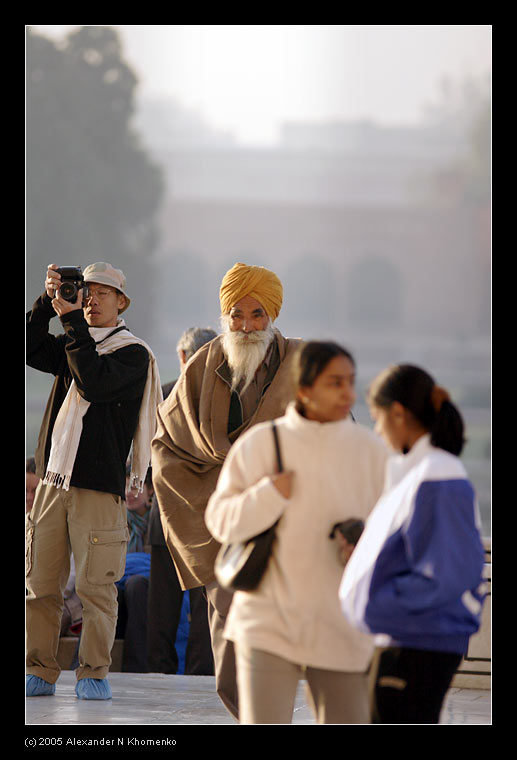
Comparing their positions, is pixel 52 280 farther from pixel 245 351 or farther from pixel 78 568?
pixel 78 568

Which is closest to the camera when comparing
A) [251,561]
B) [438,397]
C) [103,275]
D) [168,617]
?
[438,397]

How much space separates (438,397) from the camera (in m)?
3.20

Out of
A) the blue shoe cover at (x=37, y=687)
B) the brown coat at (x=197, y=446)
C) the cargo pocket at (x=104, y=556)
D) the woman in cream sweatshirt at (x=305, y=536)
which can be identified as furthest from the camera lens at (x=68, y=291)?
the woman in cream sweatshirt at (x=305, y=536)

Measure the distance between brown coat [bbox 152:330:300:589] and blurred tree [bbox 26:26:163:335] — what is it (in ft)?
105

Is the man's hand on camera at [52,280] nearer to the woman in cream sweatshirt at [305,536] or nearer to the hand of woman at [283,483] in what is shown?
the woman in cream sweatshirt at [305,536]

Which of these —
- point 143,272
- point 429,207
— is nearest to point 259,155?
point 429,207

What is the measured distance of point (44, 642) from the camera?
550 centimetres

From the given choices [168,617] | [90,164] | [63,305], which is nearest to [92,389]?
[63,305]

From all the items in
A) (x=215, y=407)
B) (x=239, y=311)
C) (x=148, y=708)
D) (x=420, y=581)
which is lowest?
(x=148, y=708)

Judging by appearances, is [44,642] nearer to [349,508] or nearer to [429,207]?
[349,508]

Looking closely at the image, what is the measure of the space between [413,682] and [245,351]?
230cm

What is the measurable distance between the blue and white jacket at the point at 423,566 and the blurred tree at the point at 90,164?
34358mm

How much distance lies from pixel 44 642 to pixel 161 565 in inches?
51.3

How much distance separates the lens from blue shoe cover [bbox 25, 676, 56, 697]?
5470mm
